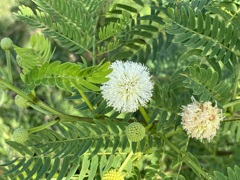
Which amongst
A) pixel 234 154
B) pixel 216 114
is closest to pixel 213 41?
pixel 216 114

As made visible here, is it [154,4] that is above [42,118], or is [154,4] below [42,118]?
above

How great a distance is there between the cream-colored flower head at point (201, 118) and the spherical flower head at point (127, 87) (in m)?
0.09

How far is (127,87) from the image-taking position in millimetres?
827

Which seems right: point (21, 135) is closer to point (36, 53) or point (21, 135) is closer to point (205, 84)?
point (36, 53)

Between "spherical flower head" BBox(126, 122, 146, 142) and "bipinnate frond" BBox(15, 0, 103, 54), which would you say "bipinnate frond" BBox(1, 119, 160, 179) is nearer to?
"spherical flower head" BBox(126, 122, 146, 142)

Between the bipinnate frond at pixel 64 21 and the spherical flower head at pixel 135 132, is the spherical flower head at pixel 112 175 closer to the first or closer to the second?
the spherical flower head at pixel 135 132

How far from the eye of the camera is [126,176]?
100 cm

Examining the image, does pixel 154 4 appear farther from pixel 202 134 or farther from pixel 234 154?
pixel 234 154

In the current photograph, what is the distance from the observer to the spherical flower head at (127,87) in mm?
829

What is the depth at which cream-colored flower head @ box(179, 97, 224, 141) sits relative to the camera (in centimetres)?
82

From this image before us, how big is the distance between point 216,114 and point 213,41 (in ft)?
0.51

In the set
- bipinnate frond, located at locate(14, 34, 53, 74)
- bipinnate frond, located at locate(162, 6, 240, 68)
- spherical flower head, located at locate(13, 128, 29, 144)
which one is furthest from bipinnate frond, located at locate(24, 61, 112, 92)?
bipinnate frond, located at locate(162, 6, 240, 68)

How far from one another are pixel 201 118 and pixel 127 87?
0.16 meters

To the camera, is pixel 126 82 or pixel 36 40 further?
pixel 126 82
